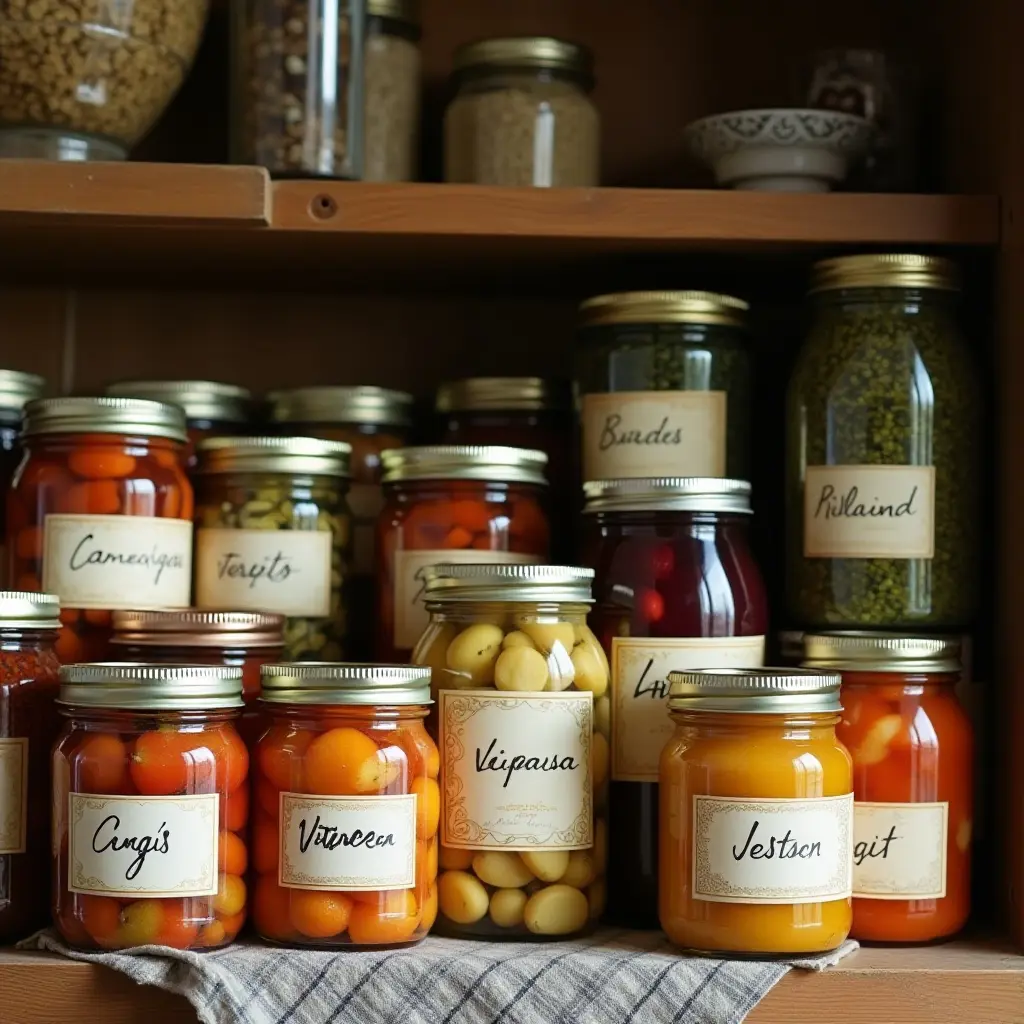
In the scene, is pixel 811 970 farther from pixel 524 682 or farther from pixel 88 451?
pixel 88 451

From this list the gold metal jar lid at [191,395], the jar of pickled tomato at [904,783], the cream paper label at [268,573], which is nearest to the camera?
the jar of pickled tomato at [904,783]

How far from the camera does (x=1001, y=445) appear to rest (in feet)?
3.37

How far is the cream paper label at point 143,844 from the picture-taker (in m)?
0.86

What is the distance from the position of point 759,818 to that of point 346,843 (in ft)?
0.78

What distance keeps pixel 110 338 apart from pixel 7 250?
157mm

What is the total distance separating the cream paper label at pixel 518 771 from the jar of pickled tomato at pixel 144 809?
0.47ft

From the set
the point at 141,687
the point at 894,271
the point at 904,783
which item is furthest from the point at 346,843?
the point at 894,271

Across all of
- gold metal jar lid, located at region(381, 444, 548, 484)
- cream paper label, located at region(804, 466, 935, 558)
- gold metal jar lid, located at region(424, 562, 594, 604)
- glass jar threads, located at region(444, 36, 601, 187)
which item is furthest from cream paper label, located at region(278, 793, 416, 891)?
glass jar threads, located at region(444, 36, 601, 187)

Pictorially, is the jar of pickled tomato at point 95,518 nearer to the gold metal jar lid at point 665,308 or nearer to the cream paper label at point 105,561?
the cream paper label at point 105,561

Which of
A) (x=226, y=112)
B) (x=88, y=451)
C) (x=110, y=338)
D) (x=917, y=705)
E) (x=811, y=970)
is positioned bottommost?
(x=811, y=970)

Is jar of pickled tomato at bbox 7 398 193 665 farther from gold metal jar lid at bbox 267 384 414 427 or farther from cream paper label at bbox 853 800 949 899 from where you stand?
cream paper label at bbox 853 800 949 899

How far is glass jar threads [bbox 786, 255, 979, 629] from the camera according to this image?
1.01 metres

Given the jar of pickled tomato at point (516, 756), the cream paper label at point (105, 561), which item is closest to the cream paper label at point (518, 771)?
the jar of pickled tomato at point (516, 756)

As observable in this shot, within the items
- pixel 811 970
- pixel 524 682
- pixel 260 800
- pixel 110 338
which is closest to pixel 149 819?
pixel 260 800
